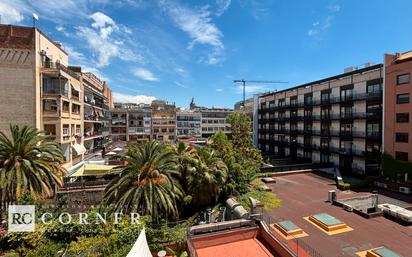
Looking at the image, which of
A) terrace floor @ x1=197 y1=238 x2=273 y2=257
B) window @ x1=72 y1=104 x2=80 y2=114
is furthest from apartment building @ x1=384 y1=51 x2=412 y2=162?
window @ x1=72 y1=104 x2=80 y2=114

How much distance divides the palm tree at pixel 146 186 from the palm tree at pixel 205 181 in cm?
237

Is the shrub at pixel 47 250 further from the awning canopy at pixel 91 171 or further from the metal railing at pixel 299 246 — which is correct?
the metal railing at pixel 299 246

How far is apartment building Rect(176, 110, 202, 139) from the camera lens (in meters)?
94.2

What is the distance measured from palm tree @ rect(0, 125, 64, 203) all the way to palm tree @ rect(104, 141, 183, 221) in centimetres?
709

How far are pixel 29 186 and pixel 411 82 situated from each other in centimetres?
4691

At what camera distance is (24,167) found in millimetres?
22453

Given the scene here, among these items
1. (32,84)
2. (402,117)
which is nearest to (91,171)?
(32,84)

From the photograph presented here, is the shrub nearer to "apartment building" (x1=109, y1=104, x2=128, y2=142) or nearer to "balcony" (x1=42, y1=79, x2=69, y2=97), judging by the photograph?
"balcony" (x1=42, y1=79, x2=69, y2=97)

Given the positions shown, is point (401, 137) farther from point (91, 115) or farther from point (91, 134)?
point (91, 115)

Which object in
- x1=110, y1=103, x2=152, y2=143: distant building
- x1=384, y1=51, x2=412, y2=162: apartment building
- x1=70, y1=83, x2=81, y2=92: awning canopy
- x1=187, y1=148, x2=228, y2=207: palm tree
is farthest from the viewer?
x1=110, y1=103, x2=152, y2=143: distant building

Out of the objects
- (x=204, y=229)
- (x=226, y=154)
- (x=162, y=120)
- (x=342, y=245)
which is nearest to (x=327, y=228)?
(x=342, y=245)

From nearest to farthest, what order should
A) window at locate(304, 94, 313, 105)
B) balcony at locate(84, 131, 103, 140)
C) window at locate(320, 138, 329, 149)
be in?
window at locate(320, 138, 329, 149)
balcony at locate(84, 131, 103, 140)
window at locate(304, 94, 313, 105)

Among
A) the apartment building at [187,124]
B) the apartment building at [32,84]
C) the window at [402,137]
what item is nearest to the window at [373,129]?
the window at [402,137]

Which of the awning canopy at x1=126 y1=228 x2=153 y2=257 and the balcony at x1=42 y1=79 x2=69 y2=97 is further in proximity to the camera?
the balcony at x1=42 y1=79 x2=69 y2=97
